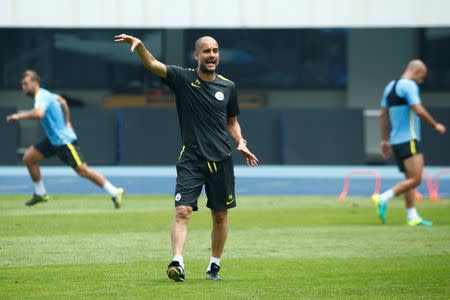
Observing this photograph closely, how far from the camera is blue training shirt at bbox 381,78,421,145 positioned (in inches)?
672

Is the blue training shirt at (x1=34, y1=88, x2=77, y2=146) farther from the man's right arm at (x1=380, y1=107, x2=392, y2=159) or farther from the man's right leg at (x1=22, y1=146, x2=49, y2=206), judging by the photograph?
the man's right arm at (x1=380, y1=107, x2=392, y2=159)

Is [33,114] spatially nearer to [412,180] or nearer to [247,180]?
[412,180]

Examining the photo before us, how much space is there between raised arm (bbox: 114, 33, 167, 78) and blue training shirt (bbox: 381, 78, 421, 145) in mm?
6584

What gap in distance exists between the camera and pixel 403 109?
677 inches

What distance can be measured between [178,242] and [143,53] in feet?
5.16

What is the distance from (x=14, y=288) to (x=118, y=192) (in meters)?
9.47

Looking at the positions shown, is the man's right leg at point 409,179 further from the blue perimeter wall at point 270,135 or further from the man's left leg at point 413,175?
the blue perimeter wall at point 270,135

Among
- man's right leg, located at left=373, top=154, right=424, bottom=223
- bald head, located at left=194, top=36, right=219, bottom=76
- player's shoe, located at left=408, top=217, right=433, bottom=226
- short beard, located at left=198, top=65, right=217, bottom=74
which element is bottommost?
player's shoe, located at left=408, top=217, right=433, bottom=226

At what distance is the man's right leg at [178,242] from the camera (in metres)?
10.7

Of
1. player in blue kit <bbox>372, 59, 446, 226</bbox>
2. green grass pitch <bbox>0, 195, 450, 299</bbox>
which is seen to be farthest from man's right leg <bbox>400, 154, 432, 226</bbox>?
green grass pitch <bbox>0, 195, 450, 299</bbox>

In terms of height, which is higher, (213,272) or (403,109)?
(403,109)
